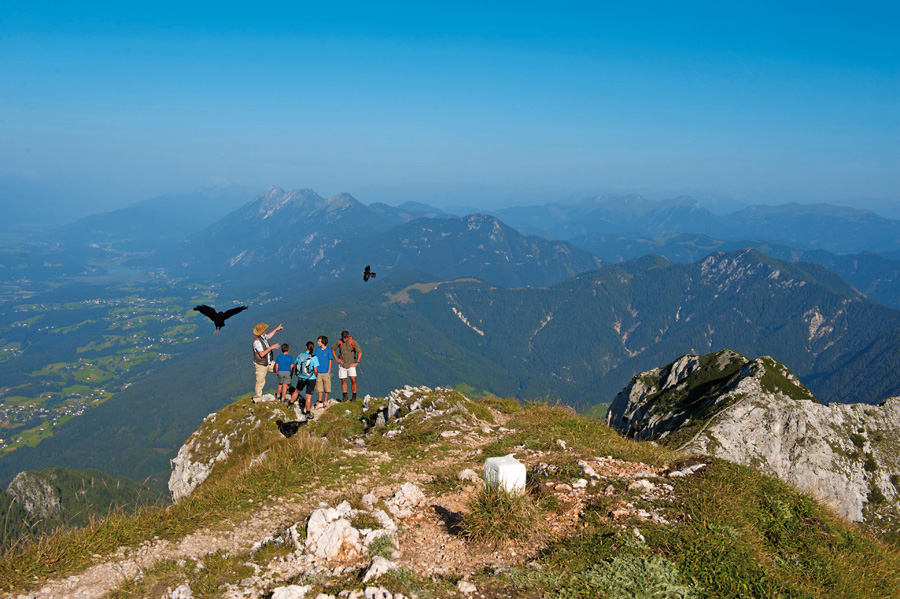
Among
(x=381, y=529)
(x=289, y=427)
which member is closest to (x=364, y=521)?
(x=381, y=529)

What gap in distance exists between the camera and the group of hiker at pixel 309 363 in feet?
70.6

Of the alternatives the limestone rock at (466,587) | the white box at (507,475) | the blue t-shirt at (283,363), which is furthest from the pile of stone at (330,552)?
the blue t-shirt at (283,363)

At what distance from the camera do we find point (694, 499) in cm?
984

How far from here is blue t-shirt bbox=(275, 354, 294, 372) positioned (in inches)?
877

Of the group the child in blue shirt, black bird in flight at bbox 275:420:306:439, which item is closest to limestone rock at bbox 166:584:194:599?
black bird in flight at bbox 275:420:306:439

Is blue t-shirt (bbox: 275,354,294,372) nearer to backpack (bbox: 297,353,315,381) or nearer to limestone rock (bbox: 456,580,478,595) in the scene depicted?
backpack (bbox: 297,353,315,381)

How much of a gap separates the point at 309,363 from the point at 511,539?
15074mm

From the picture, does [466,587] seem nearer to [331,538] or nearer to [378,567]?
[378,567]

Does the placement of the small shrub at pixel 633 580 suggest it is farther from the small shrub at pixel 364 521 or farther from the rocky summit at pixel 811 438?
the rocky summit at pixel 811 438

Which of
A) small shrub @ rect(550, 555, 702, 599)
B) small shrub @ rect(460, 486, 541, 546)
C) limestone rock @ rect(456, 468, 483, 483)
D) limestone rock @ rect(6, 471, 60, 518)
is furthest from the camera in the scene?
limestone rock @ rect(6, 471, 60, 518)

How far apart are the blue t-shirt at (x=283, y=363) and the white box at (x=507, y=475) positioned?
50.9ft

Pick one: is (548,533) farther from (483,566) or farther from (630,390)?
(630,390)

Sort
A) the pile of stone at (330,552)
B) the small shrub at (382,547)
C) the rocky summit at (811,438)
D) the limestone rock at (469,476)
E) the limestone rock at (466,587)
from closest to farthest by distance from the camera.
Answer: the limestone rock at (466,587), the pile of stone at (330,552), the small shrub at (382,547), the limestone rock at (469,476), the rocky summit at (811,438)

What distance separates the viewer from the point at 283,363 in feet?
73.4
